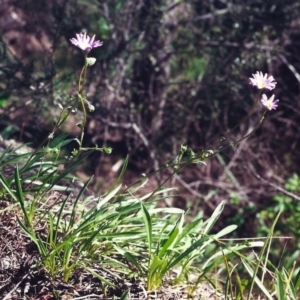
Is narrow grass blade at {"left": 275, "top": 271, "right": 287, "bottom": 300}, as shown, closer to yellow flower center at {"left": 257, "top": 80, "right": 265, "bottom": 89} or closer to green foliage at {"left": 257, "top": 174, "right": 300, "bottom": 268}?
yellow flower center at {"left": 257, "top": 80, "right": 265, "bottom": 89}

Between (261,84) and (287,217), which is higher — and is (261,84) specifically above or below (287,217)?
above

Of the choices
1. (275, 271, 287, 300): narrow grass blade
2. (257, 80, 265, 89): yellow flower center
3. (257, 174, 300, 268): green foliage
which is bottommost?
(257, 174, 300, 268): green foliage

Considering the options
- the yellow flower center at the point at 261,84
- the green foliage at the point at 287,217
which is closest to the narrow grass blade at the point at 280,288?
the yellow flower center at the point at 261,84

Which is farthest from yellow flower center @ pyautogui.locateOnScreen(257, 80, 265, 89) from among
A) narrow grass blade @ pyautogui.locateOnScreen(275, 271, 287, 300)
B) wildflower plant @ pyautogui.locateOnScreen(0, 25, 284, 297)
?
narrow grass blade @ pyautogui.locateOnScreen(275, 271, 287, 300)

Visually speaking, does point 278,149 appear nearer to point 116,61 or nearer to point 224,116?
point 224,116

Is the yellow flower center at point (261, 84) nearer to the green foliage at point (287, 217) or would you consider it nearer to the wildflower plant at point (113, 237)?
the wildflower plant at point (113, 237)

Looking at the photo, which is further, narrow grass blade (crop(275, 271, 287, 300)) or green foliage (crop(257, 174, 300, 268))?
green foliage (crop(257, 174, 300, 268))

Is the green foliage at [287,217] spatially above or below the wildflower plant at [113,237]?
below

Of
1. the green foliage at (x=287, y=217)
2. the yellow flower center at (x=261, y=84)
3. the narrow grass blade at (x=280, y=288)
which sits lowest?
the green foliage at (x=287, y=217)

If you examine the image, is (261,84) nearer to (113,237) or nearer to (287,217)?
(113,237)

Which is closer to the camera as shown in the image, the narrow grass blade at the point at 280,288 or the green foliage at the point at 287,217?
the narrow grass blade at the point at 280,288

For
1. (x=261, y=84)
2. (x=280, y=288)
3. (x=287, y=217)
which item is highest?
(x=261, y=84)

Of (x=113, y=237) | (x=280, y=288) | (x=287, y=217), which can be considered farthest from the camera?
(x=287, y=217)

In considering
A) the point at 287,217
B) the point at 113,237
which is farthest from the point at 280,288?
the point at 287,217
